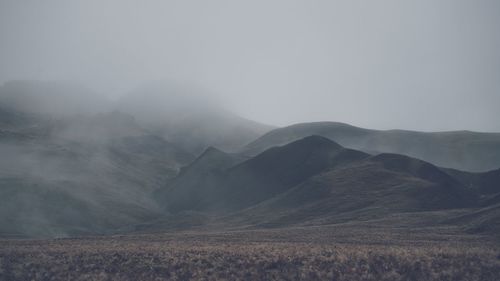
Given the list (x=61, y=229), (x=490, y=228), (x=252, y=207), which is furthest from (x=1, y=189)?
(x=490, y=228)

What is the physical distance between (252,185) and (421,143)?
6906cm

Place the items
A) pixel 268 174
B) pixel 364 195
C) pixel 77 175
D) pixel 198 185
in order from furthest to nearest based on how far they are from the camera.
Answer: pixel 198 185, pixel 77 175, pixel 268 174, pixel 364 195

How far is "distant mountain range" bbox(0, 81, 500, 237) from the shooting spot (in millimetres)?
67481

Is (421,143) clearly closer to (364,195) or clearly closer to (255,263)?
(364,195)

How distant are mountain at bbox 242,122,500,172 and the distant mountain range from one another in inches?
11.5

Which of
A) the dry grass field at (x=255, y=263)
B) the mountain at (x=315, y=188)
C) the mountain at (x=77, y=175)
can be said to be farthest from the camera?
the mountain at (x=77, y=175)

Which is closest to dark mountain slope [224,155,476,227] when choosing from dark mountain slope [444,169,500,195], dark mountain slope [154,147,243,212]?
dark mountain slope [444,169,500,195]

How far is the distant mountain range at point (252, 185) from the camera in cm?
6748

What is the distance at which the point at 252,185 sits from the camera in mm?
94500

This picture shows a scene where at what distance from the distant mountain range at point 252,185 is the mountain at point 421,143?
0.29m

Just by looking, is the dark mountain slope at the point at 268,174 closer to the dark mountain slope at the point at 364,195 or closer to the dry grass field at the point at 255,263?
the dark mountain slope at the point at 364,195

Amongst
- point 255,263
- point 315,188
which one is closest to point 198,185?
point 315,188

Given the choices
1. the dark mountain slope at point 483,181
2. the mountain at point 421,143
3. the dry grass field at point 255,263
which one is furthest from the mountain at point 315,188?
the mountain at point 421,143

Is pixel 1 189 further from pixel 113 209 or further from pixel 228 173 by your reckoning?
pixel 228 173
